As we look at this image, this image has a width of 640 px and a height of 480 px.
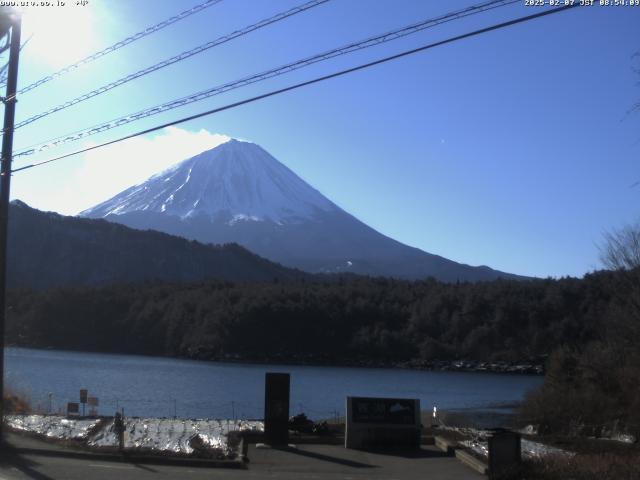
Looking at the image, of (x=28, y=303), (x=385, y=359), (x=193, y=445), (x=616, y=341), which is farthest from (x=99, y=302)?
(x=193, y=445)

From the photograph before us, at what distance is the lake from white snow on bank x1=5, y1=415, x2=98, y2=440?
724 centimetres

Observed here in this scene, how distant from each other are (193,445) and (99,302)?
310 feet

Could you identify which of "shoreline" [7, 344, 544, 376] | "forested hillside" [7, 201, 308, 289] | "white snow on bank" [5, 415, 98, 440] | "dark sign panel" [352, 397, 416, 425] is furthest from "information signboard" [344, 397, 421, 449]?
"forested hillside" [7, 201, 308, 289]

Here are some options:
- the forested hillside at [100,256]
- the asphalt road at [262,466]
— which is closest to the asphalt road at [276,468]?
the asphalt road at [262,466]

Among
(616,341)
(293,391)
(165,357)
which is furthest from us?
(165,357)

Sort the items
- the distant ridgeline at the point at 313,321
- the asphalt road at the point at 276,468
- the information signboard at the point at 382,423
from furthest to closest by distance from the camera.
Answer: the distant ridgeline at the point at 313,321 → the information signboard at the point at 382,423 → the asphalt road at the point at 276,468

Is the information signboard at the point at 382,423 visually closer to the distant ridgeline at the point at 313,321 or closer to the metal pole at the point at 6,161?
the metal pole at the point at 6,161

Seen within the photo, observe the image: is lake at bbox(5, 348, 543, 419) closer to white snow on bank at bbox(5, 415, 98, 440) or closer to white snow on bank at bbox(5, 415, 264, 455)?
white snow on bank at bbox(5, 415, 98, 440)

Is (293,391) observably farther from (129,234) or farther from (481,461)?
(129,234)

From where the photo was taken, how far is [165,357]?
323ft

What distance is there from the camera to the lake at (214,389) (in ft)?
119

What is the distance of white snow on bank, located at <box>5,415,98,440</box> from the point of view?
17.6 meters

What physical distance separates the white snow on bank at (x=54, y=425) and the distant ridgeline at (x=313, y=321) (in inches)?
2880

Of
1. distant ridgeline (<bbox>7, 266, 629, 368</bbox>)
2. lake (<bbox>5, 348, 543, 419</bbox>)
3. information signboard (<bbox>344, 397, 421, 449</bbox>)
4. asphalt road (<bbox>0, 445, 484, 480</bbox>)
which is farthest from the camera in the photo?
distant ridgeline (<bbox>7, 266, 629, 368</bbox>)
